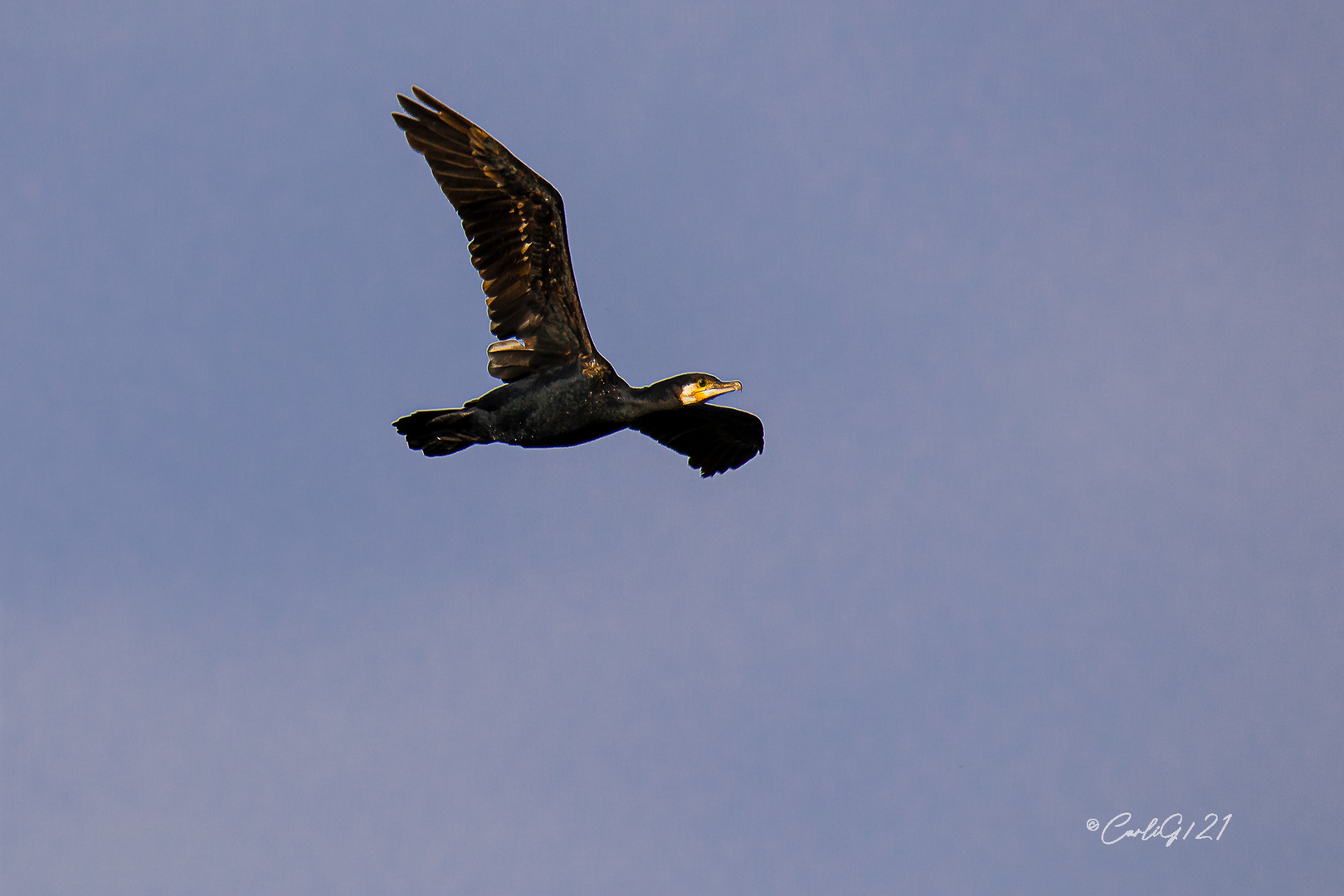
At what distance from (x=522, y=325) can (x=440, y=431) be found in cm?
147

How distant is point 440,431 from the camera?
19281mm

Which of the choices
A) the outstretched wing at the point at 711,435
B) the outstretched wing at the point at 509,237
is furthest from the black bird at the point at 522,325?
the outstretched wing at the point at 711,435

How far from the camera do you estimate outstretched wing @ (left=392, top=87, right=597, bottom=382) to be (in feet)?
60.2

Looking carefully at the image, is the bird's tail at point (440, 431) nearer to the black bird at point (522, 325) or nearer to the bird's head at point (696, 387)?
the black bird at point (522, 325)

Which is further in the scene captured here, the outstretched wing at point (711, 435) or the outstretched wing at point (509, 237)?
the outstretched wing at point (711, 435)

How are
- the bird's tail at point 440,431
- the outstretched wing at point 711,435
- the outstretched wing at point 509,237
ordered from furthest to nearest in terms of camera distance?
the outstretched wing at point 711,435
the bird's tail at point 440,431
the outstretched wing at point 509,237

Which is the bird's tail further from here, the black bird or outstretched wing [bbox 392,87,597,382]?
outstretched wing [bbox 392,87,597,382]

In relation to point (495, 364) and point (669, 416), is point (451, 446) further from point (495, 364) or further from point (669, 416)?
point (669, 416)

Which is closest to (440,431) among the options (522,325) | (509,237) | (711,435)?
(522,325)

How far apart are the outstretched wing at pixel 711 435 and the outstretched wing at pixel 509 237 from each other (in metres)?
2.92

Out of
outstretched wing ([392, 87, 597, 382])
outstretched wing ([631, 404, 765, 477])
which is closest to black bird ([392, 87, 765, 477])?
outstretched wing ([392, 87, 597, 382])

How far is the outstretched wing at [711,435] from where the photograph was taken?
72.7 ft

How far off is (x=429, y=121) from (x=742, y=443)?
6.48 m

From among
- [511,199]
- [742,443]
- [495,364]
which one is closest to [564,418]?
[495,364]
